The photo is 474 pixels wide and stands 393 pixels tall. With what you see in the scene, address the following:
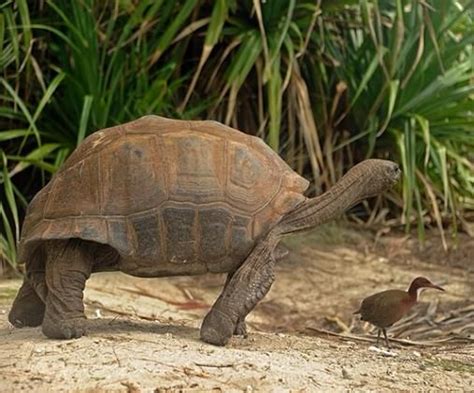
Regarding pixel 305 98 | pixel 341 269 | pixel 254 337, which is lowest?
pixel 341 269

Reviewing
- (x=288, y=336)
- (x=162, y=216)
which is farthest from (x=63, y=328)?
(x=288, y=336)

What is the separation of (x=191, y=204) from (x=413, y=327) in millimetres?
2493

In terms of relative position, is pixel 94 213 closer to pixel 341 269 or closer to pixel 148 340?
pixel 148 340

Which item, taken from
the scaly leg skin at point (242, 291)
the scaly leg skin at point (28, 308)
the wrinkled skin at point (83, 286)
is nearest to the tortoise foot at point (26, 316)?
the scaly leg skin at point (28, 308)

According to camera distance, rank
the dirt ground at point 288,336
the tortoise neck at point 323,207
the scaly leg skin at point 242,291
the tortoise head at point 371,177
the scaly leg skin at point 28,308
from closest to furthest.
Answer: the dirt ground at point 288,336 < the scaly leg skin at point 242,291 < the tortoise neck at point 323,207 < the tortoise head at point 371,177 < the scaly leg skin at point 28,308

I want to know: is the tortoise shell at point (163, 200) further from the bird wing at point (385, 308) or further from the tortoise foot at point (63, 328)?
the bird wing at point (385, 308)

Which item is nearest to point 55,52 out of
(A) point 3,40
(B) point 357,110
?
(A) point 3,40

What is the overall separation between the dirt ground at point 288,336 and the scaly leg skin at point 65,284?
93 millimetres

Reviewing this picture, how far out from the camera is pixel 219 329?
4852 mm

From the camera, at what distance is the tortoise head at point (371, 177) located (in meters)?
5.17

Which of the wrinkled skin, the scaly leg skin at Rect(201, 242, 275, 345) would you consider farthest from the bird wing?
the scaly leg skin at Rect(201, 242, 275, 345)

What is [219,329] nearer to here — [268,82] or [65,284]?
[65,284]

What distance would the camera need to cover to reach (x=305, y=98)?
8406 mm

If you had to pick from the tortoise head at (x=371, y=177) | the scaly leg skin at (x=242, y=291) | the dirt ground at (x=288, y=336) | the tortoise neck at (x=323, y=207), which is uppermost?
the tortoise head at (x=371, y=177)
